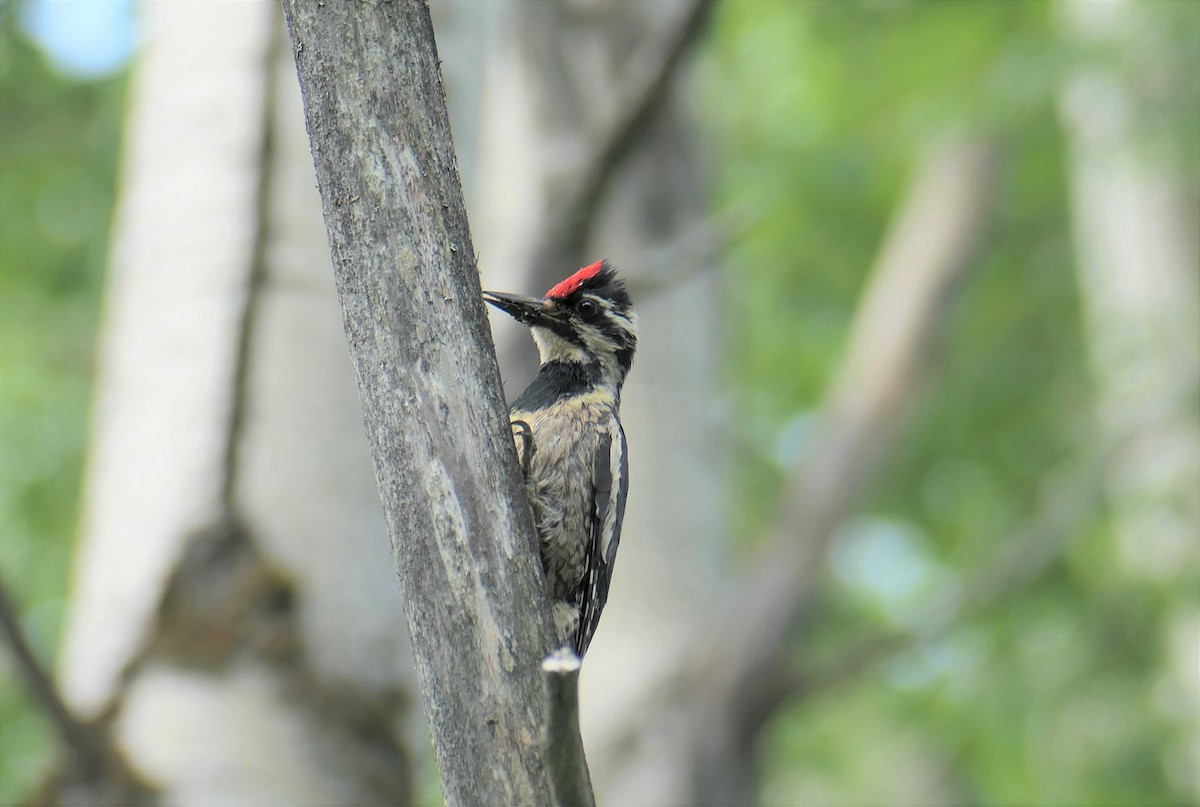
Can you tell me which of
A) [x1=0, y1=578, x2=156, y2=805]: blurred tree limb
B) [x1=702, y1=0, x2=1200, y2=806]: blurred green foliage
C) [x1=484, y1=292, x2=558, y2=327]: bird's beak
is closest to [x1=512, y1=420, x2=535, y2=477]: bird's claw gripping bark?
[x1=484, y1=292, x2=558, y2=327]: bird's beak

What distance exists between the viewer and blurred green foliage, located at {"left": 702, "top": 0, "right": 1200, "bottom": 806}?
23.9ft

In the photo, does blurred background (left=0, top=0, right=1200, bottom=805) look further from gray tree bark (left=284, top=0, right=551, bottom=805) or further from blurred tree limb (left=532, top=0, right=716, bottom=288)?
gray tree bark (left=284, top=0, right=551, bottom=805)

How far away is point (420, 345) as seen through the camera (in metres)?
1.79

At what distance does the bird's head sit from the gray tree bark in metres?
1.49

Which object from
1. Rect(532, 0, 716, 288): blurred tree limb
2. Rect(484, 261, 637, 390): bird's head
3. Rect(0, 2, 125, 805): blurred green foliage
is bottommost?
Rect(484, 261, 637, 390): bird's head

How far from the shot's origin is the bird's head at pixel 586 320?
3.41 metres

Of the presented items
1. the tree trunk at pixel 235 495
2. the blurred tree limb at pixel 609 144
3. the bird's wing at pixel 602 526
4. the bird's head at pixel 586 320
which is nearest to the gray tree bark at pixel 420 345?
the bird's wing at pixel 602 526

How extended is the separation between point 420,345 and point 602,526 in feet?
4.86

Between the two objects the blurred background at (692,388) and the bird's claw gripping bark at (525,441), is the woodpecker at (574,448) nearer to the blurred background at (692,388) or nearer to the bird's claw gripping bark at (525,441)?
the bird's claw gripping bark at (525,441)

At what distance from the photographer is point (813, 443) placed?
7.27m

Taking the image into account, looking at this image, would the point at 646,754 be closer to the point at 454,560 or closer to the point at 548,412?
the point at 548,412

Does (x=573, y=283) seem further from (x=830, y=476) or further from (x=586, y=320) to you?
(x=830, y=476)

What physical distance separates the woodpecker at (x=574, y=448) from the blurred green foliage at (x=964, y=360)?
3377 mm

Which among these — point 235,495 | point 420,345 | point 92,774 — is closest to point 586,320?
point 235,495
